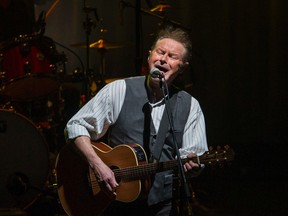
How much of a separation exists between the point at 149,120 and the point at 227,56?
4.70 meters

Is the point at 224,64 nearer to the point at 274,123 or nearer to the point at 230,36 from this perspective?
the point at 230,36

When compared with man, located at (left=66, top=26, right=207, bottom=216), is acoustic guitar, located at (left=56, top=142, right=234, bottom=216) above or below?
below

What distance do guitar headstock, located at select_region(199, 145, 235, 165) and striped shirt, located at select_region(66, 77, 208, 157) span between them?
69 millimetres

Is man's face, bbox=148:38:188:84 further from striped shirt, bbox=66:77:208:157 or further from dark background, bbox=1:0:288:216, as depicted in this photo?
dark background, bbox=1:0:288:216

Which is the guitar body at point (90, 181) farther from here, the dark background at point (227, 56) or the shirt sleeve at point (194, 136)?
the dark background at point (227, 56)

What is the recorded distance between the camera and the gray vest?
2996mm

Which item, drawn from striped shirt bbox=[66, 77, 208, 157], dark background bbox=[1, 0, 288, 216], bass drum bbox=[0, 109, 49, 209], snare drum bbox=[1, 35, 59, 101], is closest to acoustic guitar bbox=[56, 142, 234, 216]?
striped shirt bbox=[66, 77, 208, 157]

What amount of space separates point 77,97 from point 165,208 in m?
4.02

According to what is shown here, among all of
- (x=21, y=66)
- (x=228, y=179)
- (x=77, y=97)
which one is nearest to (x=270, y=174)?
(x=228, y=179)

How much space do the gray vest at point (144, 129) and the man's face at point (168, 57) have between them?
0.63 ft

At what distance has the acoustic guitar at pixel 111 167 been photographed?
2928mm

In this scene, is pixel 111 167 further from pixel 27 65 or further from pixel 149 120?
pixel 27 65

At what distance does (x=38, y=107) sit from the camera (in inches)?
210

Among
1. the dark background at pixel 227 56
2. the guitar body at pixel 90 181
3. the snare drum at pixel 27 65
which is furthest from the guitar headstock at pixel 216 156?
the dark background at pixel 227 56
